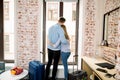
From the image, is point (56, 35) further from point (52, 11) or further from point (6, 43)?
point (6, 43)

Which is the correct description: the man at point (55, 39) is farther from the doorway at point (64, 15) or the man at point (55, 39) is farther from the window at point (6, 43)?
the window at point (6, 43)

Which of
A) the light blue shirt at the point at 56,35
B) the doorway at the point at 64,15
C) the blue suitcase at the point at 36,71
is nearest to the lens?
Answer: the blue suitcase at the point at 36,71

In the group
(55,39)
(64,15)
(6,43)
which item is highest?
(64,15)

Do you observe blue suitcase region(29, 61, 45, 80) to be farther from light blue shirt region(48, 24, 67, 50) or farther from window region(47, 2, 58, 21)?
window region(47, 2, 58, 21)

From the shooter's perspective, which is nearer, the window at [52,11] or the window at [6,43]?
the window at [52,11]

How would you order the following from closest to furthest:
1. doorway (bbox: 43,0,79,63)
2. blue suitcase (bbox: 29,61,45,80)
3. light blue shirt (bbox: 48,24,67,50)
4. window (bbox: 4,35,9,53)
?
blue suitcase (bbox: 29,61,45,80) < light blue shirt (bbox: 48,24,67,50) < doorway (bbox: 43,0,79,63) < window (bbox: 4,35,9,53)

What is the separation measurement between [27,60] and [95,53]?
1.82m

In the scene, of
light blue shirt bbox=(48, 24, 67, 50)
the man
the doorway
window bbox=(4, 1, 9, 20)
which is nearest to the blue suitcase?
the man

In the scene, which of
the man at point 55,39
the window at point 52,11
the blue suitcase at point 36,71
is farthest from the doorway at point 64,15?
the blue suitcase at point 36,71

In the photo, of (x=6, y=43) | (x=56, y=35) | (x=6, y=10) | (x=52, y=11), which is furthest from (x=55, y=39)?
(x=6, y=10)

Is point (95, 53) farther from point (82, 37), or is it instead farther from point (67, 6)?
point (67, 6)

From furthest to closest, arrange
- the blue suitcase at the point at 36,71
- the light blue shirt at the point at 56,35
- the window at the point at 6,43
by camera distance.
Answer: the window at the point at 6,43, the light blue shirt at the point at 56,35, the blue suitcase at the point at 36,71

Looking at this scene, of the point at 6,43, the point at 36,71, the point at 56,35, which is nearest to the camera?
the point at 36,71

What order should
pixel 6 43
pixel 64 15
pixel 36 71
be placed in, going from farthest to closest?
pixel 6 43 < pixel 64 15 < pixel 36 71
